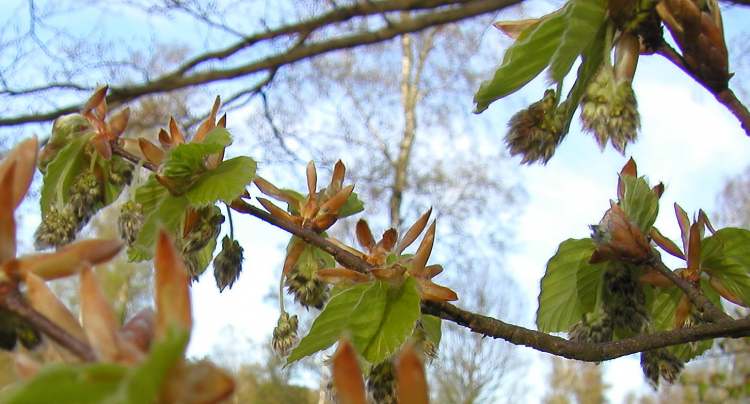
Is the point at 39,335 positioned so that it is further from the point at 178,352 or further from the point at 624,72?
the point at 624,72

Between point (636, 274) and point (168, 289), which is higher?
point (636, 274)

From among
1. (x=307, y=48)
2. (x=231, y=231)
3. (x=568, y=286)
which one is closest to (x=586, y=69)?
(x=568, y=286)

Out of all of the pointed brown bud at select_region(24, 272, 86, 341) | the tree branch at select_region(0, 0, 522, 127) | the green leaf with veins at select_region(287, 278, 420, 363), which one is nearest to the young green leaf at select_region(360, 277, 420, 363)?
the green leaf with veins at select_region(287, 278, 420, 363)

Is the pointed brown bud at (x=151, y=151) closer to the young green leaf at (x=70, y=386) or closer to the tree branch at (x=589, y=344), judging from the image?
the tree branch at (x=589, y=344)

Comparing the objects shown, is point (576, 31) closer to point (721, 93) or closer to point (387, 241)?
point (721, 93)

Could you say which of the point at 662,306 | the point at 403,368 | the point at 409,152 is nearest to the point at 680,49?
the point at 662,306

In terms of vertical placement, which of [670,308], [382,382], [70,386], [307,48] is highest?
[307,48]
